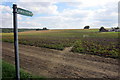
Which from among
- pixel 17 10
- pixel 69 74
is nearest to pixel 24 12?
pixel 17 10

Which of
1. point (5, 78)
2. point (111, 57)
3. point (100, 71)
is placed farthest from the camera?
point (111, 57)

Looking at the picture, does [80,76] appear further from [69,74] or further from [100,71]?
[100,71]

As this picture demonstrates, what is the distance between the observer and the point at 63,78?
→ 167 inches

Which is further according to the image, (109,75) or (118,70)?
(118,70)

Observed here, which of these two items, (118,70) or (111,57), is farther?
(111,57)

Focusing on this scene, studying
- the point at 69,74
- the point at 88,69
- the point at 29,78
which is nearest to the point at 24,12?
the point at 29,78

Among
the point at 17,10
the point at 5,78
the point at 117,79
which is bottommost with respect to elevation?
the point at 117,79

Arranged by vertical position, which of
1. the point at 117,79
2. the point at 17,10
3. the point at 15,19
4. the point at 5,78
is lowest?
the point at 117,79

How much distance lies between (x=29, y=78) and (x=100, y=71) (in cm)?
329

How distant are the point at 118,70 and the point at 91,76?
1.65 m

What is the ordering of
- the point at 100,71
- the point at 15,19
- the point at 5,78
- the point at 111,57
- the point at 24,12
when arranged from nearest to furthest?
the point at 15,19 < the point at 24,12 < the point at 5,78 < the point at 100,71 < the point at 111,57

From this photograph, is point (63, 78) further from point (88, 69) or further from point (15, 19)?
point (15, 19)

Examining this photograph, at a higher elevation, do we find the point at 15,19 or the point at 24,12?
the point at 24,12

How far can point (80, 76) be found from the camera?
449 centimetres
